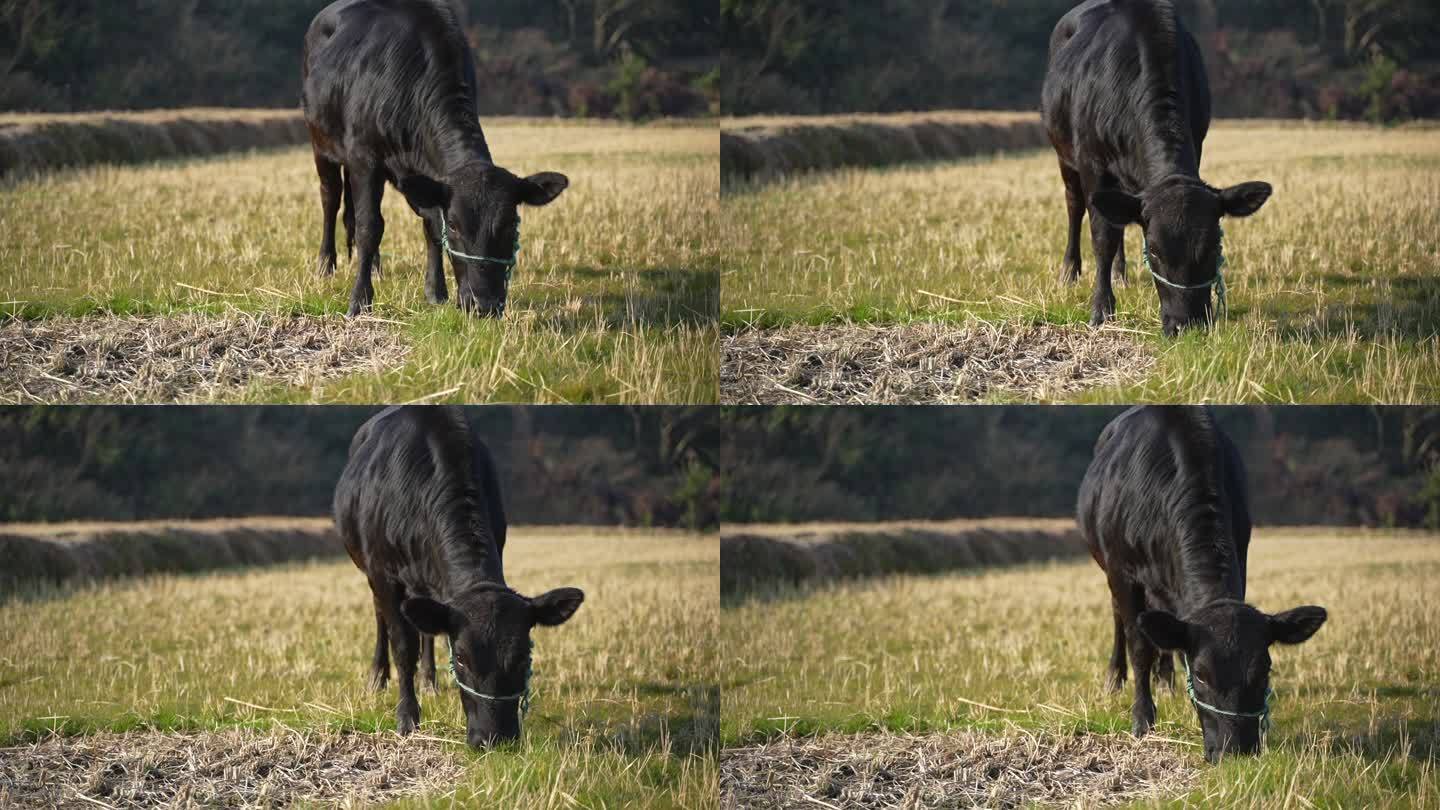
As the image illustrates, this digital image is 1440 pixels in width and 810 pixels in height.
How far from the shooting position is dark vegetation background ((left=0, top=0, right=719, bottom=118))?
278 inches

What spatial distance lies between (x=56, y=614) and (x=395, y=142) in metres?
4.43

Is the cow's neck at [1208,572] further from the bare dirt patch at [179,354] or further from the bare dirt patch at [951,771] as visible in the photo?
the bare dirt patch at [179,354]

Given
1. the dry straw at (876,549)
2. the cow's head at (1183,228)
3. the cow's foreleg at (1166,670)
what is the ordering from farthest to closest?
the dry straw at (876,549), the cow's foreleg at (1166,670), the cow's head at (1183,228)

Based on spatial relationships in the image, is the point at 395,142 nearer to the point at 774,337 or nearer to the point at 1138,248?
the point at 774,337

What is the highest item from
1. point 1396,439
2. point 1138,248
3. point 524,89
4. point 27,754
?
point 524,89

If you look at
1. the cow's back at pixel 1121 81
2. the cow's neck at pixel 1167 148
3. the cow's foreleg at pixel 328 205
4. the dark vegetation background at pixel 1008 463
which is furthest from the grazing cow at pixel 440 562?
the cow's back at pixel 1121 81

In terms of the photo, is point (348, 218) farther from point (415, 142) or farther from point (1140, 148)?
point (1140, 148)

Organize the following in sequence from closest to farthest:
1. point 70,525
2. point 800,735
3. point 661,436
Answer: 1. point 800,735
2. point 661,436
3. point 70,525

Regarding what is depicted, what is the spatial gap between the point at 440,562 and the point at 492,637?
60 cm

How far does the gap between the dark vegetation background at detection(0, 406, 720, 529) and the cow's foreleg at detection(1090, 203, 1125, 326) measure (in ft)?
6.91

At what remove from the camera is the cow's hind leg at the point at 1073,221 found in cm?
668

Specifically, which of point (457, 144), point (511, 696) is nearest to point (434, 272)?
point (457, 144)

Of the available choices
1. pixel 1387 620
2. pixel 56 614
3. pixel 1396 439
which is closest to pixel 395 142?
pixel 56 614

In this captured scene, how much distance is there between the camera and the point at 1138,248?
21.9ft
